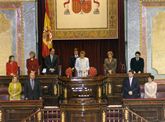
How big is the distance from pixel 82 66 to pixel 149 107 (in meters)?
3.36

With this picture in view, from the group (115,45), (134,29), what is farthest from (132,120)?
(115,45)

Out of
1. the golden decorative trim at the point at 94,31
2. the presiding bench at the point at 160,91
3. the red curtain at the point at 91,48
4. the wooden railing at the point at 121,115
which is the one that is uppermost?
the golden decorative trim at the point at 94,31

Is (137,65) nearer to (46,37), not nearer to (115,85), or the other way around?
(115,85)

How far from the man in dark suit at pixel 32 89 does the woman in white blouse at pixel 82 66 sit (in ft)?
6.17

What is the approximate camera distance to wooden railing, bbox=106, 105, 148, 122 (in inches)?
463

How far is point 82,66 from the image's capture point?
14906mm

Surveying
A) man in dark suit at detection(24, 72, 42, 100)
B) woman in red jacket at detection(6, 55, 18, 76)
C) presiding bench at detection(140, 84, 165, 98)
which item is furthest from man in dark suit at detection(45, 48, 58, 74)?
presiding bench at detection(140, 84, 165, 98)

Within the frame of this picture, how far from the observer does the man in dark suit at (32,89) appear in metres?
13.2

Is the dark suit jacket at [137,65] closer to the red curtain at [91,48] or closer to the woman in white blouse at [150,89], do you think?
the woman in white blouse at [150,89]

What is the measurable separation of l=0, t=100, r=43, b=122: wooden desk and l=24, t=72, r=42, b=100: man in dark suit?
1081 millimetres

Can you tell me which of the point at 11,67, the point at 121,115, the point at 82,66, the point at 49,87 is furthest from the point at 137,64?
the point at 11,67

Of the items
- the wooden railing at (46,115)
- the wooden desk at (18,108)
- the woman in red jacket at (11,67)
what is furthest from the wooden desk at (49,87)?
the wooden desk at (18,108)

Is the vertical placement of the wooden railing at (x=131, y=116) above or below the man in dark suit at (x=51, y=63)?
below

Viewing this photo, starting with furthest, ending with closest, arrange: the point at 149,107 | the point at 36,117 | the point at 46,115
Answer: the point at 46,115, the point at 149,107, the point at 36,117
